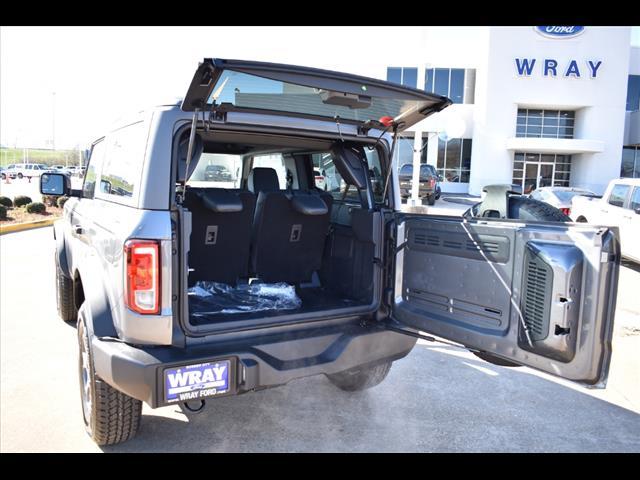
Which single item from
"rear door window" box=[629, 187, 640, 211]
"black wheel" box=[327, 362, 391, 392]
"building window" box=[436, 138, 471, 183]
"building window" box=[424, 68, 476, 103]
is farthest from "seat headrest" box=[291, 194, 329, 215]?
"building window" box=[424, 68, 476, 103]

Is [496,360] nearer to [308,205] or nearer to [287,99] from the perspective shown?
[308,205]

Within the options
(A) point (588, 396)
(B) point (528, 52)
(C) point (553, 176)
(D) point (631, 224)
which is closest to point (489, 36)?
(B) point (528, 52)

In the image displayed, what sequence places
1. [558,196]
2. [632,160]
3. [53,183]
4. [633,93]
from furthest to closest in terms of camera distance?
[632,160]
[633,93]
[558,196]
[53,183]

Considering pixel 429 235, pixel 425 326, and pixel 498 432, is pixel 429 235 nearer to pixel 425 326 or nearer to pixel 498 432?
pixel 425 326

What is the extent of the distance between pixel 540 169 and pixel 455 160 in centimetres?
514

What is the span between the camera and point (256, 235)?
3.78 m

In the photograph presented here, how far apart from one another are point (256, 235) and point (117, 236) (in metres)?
1.31

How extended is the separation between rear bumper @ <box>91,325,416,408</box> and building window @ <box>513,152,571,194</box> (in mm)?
29522

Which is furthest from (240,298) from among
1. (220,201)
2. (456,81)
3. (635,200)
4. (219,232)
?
(456,81)

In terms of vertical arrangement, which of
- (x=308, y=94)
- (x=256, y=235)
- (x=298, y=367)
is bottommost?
(x=298, y=367)

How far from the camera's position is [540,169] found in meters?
30.6

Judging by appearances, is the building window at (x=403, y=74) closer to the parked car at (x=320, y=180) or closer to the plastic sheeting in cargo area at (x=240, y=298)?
the parked car at (x=320, y=180)

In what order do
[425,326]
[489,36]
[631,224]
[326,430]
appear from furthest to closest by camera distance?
[489,36] → [631,224] → [326,430] → [425,326]

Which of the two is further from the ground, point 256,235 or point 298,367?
point 256,235
